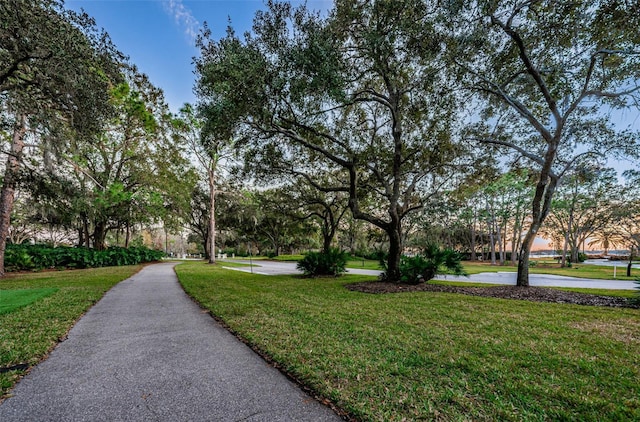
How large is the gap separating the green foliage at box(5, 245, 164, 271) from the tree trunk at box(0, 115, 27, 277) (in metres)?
2.10

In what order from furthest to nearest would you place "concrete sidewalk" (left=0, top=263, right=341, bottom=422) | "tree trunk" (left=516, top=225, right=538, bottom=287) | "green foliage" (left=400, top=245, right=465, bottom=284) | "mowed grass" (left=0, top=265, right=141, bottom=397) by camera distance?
1. "green foliage" (left=400, top=245, right=465, bottom=284)
2. "tree trunk" (left=516, top=225, right=538, bottom=287)
3. "mowed grass" (left=0, top=265, right=141, bottom=397)
4. "concrete sidewalk" (left=0, top=263, right=341, bottom=422)

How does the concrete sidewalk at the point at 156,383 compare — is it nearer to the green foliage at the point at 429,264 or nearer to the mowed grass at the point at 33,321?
the mowed grass at the point at 33,321

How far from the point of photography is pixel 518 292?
7910mm

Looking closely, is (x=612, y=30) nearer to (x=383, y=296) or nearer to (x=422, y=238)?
(x=383, y=296)

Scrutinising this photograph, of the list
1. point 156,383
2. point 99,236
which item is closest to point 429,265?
point 156,383

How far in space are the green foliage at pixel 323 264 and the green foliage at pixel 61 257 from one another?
13577 mm

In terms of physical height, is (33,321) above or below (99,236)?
below

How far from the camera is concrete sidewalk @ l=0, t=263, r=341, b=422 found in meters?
2.19

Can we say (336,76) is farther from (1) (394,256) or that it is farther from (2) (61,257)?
(2) (61,257)

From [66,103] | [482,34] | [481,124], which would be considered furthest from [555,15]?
[66,103]

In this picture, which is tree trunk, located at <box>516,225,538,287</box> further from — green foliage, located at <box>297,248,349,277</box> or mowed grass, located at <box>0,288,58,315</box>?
mowed grass, located at <box>0,288,58,315</box>

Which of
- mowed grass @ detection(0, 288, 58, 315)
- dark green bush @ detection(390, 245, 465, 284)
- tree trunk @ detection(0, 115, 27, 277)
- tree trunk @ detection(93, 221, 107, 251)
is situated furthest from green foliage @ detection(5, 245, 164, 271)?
dark green bush @ detection(390, 245, 465, 284)

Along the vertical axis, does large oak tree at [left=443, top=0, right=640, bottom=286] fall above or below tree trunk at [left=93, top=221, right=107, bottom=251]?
above

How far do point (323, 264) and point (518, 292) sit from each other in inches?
292
